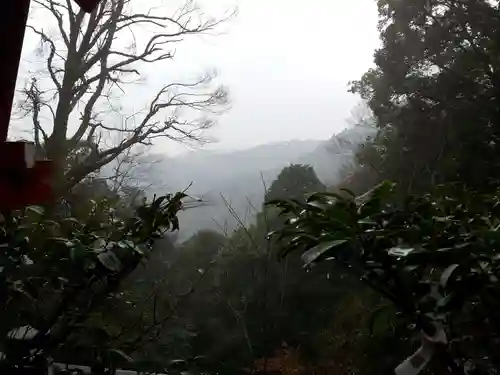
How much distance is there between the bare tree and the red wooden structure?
1498mm

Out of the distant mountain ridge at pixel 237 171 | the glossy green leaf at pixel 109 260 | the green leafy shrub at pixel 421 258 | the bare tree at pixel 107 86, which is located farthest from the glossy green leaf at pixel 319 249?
the bare tree at pixel 107 86

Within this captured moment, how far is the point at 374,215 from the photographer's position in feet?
3.88

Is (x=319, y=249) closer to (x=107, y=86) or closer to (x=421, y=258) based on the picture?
(x=421, y=258)

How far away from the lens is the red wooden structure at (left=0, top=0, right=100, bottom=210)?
1.06m

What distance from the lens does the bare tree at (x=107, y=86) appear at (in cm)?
274

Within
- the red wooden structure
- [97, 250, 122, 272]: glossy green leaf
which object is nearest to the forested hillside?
[97, 250, 122, 272]: glossy green leaf

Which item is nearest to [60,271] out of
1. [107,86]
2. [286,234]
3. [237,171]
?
[286,234]

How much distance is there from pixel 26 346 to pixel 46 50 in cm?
179

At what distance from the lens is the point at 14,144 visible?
3.52 ft

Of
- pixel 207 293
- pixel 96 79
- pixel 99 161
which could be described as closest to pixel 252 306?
pixel 207 293

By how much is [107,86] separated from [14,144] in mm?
1883

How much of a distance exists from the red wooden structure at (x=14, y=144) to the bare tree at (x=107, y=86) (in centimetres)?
150

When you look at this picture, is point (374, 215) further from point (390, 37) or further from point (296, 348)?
point (390, 37)

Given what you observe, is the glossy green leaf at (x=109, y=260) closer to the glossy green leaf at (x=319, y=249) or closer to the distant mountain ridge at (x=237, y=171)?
the glossy green leaf at (x=319, y=249)
